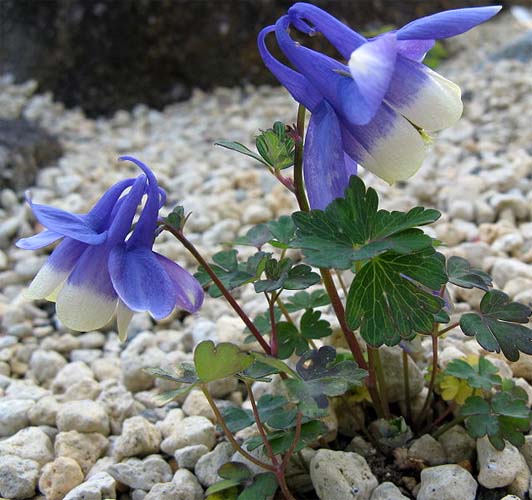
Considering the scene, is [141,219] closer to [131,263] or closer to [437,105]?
[131,263]

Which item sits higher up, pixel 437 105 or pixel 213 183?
pixel 437 105

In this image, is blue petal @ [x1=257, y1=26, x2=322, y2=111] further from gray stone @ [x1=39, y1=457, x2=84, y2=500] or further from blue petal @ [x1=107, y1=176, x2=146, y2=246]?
gray stone @ [x1=39, y1=457, x2=84, y2=500]

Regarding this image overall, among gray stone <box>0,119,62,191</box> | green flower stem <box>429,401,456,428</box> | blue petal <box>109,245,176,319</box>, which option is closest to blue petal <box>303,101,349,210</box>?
blue petal <box>109,245,176,319</box>

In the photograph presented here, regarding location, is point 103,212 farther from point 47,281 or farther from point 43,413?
point 43,413

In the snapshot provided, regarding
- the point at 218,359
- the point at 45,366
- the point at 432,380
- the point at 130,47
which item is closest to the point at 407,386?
the point at 432,380

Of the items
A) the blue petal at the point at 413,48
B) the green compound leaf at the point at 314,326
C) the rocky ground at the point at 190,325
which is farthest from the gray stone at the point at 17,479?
the blue petal at the point at 413,48

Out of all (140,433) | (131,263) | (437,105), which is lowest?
(140,433)

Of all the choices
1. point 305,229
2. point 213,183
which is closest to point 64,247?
point 305,229

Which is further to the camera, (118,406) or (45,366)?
(45,366)
